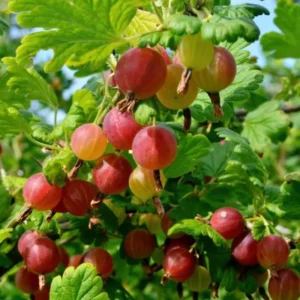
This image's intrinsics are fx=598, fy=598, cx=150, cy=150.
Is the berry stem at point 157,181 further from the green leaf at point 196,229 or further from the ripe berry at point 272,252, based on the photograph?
the ripe berry at point 272,252

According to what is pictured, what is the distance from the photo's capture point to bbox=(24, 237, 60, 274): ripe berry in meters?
1.32

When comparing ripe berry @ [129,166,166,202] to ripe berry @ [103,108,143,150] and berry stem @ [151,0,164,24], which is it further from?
berry stem @ [151,0,164,24]

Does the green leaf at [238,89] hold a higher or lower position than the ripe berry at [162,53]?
Answer: lower

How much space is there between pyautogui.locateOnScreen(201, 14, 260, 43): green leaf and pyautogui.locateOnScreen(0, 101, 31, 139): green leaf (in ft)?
1.77

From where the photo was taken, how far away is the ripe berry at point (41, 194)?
122cm

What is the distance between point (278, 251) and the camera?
1253mm

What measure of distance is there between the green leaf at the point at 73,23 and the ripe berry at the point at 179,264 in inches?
19.9

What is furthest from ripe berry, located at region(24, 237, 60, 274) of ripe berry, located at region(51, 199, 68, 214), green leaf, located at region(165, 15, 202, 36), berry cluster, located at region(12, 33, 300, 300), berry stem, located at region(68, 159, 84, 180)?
green leaf, located at region(165, 15, 202, 36)

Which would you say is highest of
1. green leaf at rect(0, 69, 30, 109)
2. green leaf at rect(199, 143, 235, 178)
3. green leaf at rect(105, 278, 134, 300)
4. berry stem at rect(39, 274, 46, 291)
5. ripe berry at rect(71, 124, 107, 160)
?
ripe berry at rect(71, 124, 107, 160)

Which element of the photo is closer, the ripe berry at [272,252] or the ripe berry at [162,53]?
the ripe berry at [162,53]

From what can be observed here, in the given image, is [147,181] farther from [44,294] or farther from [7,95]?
[7,95]

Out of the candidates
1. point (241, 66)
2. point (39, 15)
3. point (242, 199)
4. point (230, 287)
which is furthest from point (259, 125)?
point (39, 15)

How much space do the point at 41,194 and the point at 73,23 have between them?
0.36 m

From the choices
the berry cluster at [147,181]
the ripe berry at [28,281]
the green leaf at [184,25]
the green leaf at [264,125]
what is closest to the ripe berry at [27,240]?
the berry cluster at [147,181]
